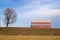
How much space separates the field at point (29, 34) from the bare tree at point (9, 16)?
0.57 feet

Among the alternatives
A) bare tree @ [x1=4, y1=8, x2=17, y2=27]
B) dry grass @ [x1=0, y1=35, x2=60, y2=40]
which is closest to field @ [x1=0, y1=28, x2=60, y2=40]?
dry grass @ [x1=0, y1=35, x2=60, y2=40]

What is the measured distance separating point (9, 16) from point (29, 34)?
0.57 meters

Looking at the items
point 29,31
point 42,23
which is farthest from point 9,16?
point 42,23

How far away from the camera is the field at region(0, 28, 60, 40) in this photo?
11.0 feet

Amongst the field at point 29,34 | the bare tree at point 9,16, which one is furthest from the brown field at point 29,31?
the bare tree at point 9,16

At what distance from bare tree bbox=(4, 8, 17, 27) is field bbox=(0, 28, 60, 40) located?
0.57 feet

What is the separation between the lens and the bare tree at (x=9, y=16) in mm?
3373

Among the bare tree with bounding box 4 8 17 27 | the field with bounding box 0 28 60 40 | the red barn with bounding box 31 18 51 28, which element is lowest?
the field with bounding box 0 28 60 40

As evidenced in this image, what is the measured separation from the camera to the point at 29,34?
133 inches

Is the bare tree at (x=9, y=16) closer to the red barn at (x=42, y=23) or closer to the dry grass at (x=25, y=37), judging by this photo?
the dry grass at (x=25, y=37)

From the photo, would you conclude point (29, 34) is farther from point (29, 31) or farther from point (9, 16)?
point (9, 16)

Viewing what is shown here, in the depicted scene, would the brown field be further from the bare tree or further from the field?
the bare tree

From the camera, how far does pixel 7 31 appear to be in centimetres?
344

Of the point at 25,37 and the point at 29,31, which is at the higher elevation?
the point at 29,31
